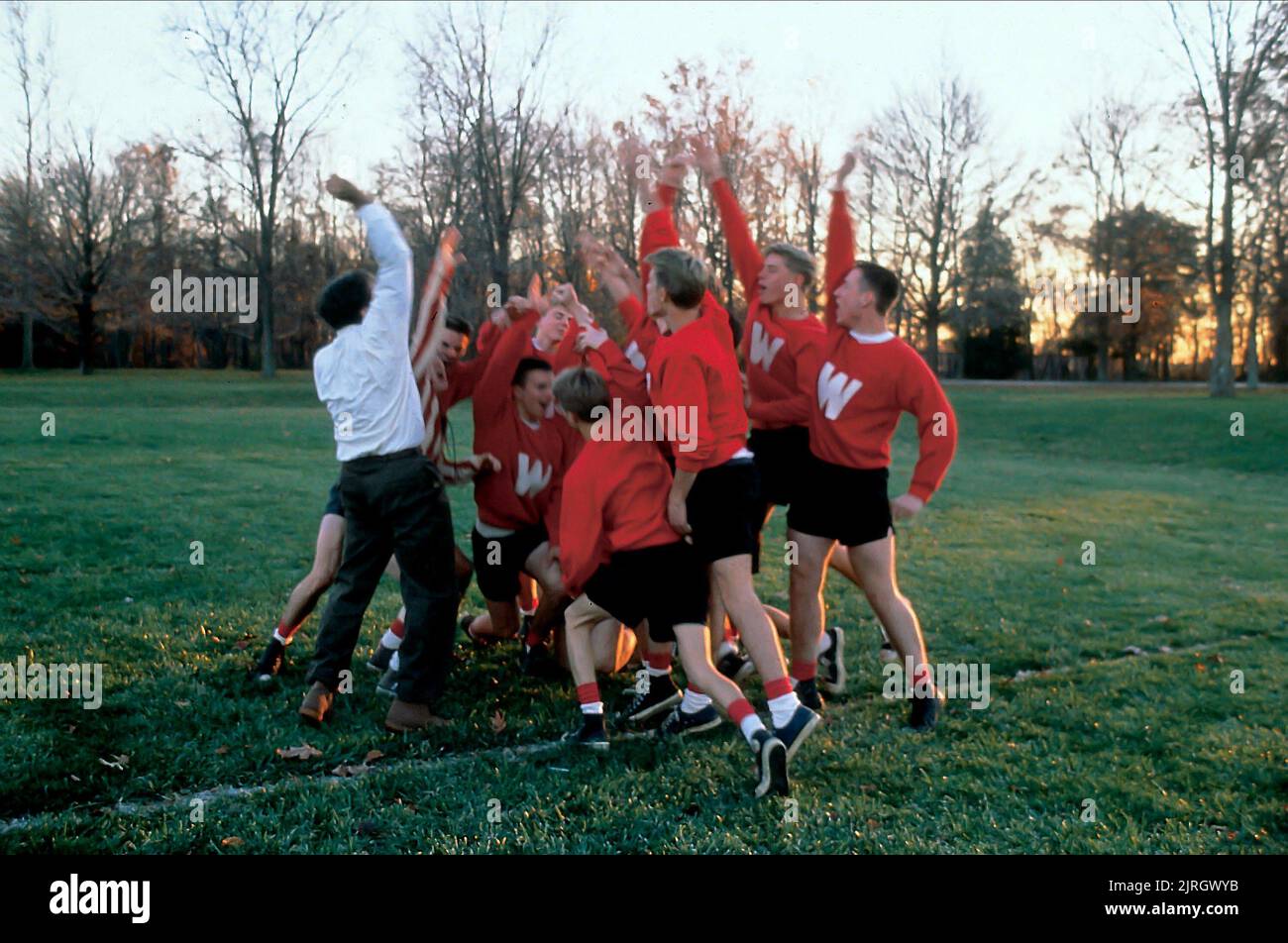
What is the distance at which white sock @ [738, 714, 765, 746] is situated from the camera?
429 cm

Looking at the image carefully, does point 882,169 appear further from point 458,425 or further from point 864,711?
point 864,711

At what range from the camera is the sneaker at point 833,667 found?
5820 mm

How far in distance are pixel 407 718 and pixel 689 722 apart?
1359 millimetres

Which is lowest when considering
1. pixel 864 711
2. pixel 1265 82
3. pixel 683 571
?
pixel 864 711

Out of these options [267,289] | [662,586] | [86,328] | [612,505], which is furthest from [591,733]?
[86,328]

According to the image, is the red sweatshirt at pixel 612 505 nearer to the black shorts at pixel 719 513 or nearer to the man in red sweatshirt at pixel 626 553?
the man in red sweatshirt at pixel 626 553

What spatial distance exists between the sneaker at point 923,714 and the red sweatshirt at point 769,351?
156 centimetres

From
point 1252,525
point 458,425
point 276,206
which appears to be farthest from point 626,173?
point 1252,525

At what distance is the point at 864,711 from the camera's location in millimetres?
5422

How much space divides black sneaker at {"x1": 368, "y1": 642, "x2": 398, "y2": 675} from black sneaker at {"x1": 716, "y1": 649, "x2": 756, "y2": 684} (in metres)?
1.91

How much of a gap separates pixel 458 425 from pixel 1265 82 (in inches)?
1033

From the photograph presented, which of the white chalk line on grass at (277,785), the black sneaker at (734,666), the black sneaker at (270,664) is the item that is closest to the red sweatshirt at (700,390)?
the white chalk line on grass at (277,785)

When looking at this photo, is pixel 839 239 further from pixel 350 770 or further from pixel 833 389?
pixel 350 770

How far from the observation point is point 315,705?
5.00m
